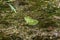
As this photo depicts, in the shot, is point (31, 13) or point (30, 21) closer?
point (30, 21)

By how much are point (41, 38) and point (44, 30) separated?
18 cm

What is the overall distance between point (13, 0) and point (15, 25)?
0.80 metres

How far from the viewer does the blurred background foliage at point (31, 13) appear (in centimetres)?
281

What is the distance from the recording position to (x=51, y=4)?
337cm

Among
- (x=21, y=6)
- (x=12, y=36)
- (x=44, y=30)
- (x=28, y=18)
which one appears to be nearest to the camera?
(x=12, y=36)

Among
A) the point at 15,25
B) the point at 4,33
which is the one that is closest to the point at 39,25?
the point at 15,25

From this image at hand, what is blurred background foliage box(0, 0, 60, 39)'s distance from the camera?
9.23 ft

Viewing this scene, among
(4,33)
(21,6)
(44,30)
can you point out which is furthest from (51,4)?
(4,33)

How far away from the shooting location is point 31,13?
309 centimetres

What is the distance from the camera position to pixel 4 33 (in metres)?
2.60

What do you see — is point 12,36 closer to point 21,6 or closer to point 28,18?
point 28,18

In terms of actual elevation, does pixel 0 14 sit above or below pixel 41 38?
above

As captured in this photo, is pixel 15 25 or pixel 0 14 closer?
pixel 15 25

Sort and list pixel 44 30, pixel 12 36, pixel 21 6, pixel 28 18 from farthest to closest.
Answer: pixel 21 6, pixel 28 18, pixel 44 30, pixel 12 36
